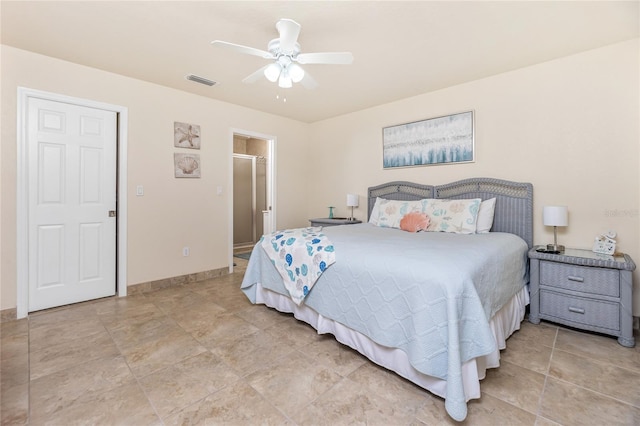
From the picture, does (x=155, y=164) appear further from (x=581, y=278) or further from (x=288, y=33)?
(x=581, y=278)

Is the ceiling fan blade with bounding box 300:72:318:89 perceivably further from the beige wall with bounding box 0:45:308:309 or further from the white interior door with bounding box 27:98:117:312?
the white interior door with bounding box 27:98:117:312

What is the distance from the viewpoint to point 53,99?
281cm

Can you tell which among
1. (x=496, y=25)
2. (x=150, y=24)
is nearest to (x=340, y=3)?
(x=496, y=25)

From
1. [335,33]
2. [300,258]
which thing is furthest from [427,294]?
[335,33]

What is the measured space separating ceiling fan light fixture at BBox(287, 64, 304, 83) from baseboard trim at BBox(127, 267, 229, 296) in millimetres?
2858

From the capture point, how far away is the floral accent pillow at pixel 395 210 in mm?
3432

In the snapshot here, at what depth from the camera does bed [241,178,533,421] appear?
4.88 ft

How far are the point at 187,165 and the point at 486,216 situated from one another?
11.8 ft

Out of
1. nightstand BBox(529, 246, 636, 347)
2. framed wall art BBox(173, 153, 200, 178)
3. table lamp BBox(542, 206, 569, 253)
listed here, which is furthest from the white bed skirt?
framed wall art BBox(173, 153, 200, 178)

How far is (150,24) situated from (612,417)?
386 centimetres

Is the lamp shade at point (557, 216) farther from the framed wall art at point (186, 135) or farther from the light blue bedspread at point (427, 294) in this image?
the framed wall art at point (186, 135)

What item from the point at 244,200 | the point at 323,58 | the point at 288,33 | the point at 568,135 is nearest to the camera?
the point at 288,33

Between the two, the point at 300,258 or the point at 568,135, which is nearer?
the point at 300,258

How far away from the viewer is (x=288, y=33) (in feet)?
6.53
